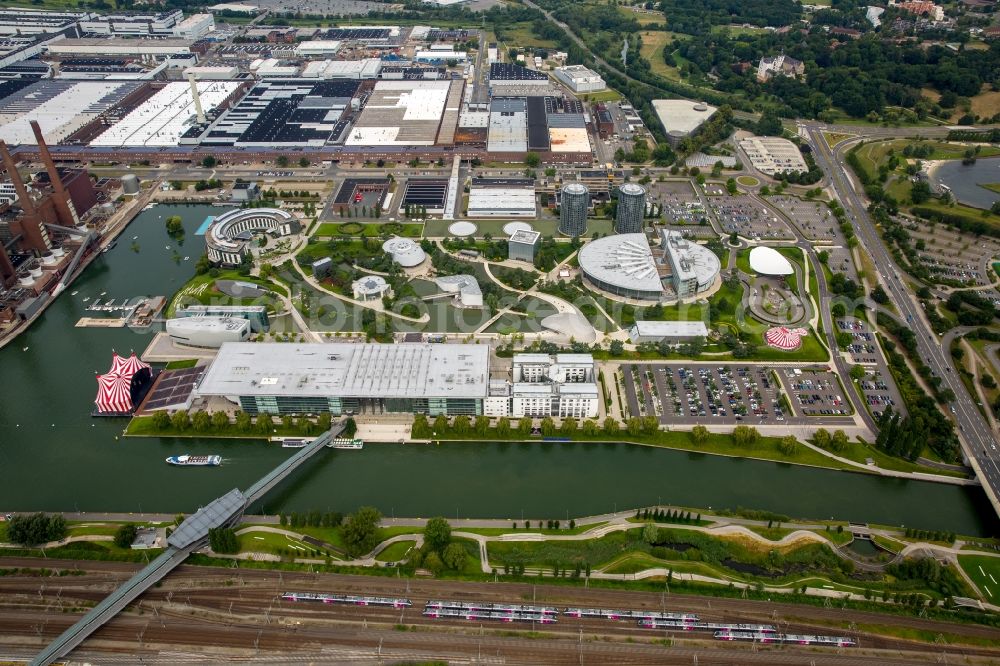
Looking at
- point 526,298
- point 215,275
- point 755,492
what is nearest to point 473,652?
point 755,492

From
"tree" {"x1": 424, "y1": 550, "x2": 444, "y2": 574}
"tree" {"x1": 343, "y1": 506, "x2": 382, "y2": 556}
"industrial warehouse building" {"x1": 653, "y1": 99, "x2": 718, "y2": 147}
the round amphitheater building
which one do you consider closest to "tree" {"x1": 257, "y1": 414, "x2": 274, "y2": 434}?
"tree" {"x1": 343, "y1": 506, "x2": 382, "y2": 556}

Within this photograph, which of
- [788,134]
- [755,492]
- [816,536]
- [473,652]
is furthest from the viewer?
[788,134]

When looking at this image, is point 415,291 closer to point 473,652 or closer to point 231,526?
point 231,526

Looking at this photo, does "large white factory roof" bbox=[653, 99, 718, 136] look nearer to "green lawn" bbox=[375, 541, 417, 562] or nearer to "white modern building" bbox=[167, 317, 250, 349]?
"white modern building" bbox=[167, 317, 250, 349]

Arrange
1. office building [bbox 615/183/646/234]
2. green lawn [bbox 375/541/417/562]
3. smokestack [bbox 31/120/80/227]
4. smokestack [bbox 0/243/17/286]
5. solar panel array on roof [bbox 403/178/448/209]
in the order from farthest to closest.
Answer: solar panel array on roof [bbox 403/178/448/209] < office building [bbox 615/183/646/234] < smokestack [bbox 31/120/80/227] < smokestack [bbox 0/243/17/286] < green lawn [bbox 375/541/417/562]

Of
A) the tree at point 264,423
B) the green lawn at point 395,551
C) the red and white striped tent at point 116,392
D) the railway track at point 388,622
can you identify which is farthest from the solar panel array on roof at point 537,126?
the railway track at point 388,622
